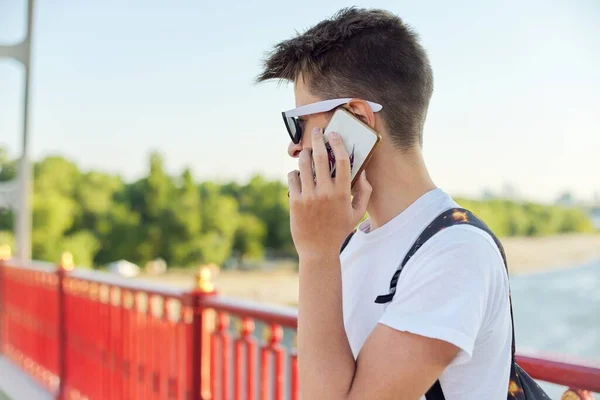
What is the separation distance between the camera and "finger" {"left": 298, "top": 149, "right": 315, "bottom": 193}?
1.02 m

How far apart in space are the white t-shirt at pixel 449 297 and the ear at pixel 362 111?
0.52 feet

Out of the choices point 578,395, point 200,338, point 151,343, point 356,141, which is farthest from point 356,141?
point 151,343

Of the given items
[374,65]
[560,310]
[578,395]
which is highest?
[374,65]

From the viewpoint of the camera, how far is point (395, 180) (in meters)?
1.10

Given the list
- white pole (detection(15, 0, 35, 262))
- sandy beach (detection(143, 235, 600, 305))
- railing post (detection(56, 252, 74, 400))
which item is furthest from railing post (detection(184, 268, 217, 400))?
sandy beach (detection(143, 235, 600, 305))

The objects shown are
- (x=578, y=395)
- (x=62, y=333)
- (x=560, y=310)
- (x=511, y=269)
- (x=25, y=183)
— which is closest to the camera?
(x=578, y=395)

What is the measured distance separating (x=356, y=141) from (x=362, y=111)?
0.19ft

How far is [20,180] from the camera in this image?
8.10m

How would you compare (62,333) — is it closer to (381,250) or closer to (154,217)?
(381,250)

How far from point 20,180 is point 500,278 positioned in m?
8.18

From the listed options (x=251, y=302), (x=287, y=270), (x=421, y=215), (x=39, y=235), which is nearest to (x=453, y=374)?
(x=421, y=215)

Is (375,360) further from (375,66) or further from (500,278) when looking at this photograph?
(375,66)

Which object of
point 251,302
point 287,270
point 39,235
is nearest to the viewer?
point 251,302

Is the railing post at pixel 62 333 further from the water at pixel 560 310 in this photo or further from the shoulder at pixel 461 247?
the water at pixel 560 310
